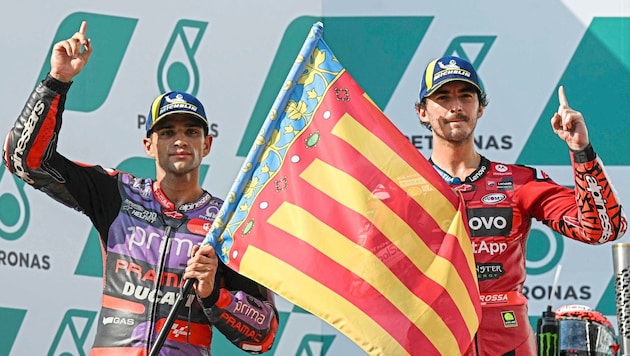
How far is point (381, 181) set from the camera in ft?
12.5

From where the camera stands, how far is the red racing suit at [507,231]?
407cm

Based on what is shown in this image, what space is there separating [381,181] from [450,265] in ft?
1.03

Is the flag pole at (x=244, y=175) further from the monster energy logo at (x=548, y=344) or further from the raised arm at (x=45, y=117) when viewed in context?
the monster energy logo at (x=548, y=344)

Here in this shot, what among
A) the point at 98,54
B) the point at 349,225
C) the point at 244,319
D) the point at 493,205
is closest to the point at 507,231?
the point at 493,205

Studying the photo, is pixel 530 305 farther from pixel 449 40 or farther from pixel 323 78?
pixel 323 78

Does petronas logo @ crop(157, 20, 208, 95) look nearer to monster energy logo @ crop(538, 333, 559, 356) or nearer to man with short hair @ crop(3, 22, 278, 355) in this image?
man with short hair @ crop(3, 22, 278, 355)

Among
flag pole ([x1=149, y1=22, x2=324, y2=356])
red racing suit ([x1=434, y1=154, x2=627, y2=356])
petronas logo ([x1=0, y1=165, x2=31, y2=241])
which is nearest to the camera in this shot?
flag pole ([x1=149, y1=22, x2=324, y2=356])

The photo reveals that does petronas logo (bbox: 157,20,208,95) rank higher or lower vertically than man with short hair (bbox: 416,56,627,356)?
higher

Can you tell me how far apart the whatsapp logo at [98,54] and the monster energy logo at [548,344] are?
218 centimetres

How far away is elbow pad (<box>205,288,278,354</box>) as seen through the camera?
4.01 meters

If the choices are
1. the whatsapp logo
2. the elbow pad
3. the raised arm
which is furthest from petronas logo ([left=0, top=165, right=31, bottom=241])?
the elbow pad

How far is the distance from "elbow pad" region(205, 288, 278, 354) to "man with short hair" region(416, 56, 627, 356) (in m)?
0.65

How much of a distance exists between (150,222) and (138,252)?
114 mm

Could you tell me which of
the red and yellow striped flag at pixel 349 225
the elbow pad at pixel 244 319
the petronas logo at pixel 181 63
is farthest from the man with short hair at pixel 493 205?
the petronas logo at pixel 181 63
